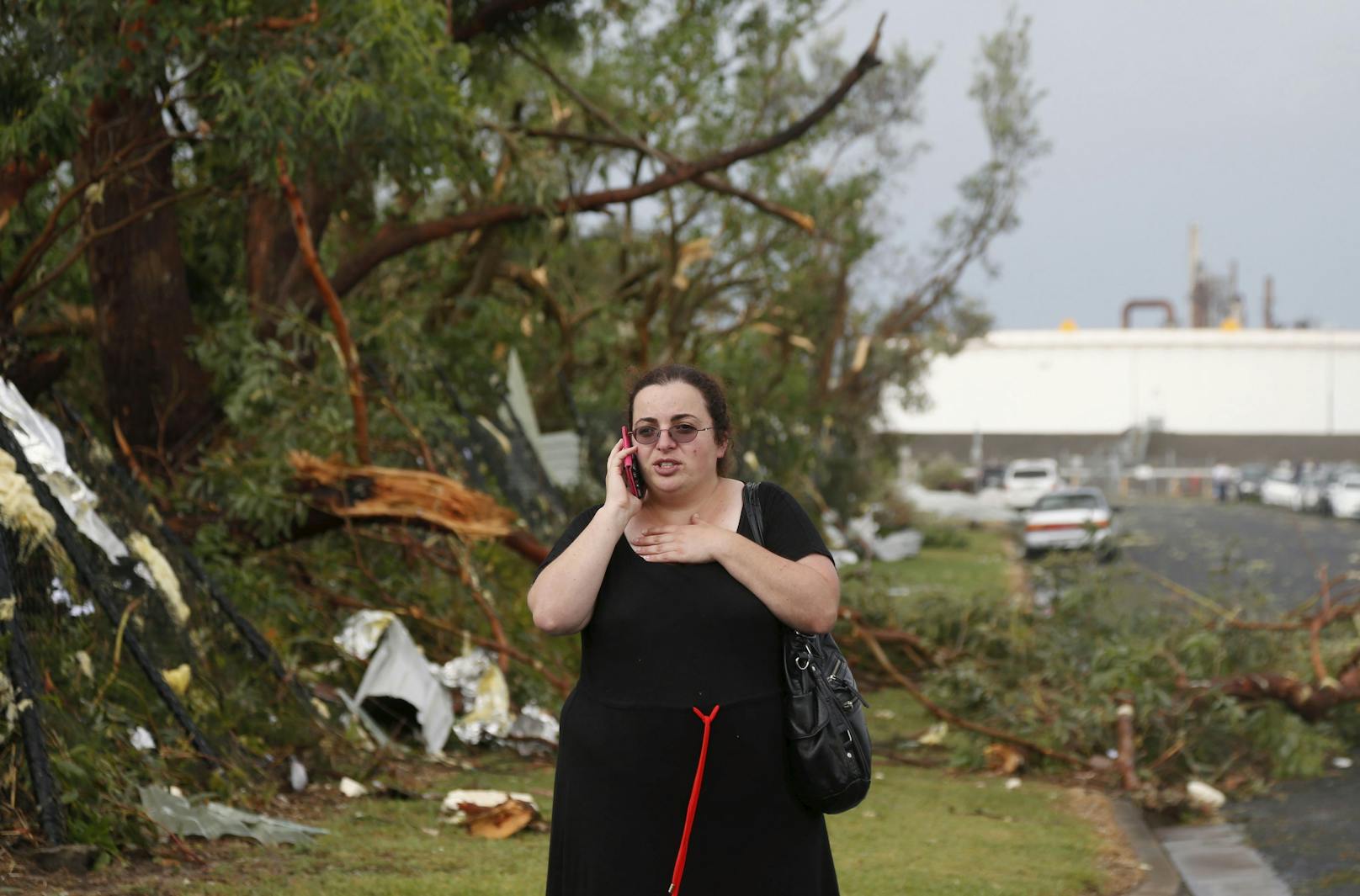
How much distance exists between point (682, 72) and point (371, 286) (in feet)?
18.9

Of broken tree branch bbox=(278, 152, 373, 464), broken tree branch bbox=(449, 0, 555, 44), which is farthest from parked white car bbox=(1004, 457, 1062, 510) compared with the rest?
broken tree branch bbox=(278, 152, 373, 464)

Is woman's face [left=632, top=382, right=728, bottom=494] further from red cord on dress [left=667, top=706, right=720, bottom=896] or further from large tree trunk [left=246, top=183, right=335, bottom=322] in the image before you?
large tree trunk [left=246, top=183, right=335, bottom=322]

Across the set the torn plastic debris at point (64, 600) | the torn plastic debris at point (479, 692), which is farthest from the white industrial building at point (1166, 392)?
the torn plastic debris at point (64, 600)

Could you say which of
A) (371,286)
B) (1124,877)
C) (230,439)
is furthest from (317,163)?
(1124,877)

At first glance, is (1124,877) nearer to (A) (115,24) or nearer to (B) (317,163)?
(B) (317,163)

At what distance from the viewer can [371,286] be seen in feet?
52.0

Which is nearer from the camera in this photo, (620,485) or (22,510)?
(620,485)

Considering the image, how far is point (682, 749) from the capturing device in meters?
3.44

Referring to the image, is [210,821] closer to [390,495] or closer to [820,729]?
[390,495]

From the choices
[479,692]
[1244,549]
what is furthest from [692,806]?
[1244,549]

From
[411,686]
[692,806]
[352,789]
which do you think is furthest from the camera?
[411,686]

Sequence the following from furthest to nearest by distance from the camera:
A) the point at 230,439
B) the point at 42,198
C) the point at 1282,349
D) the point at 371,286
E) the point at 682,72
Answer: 1. the point at 1282,349
2. the point at 682,72
3. the point at 371,286
4. the point at 42,198
5. the point at 230,439

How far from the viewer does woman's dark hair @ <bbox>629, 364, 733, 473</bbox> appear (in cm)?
364

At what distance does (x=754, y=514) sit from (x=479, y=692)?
21.4 feet
